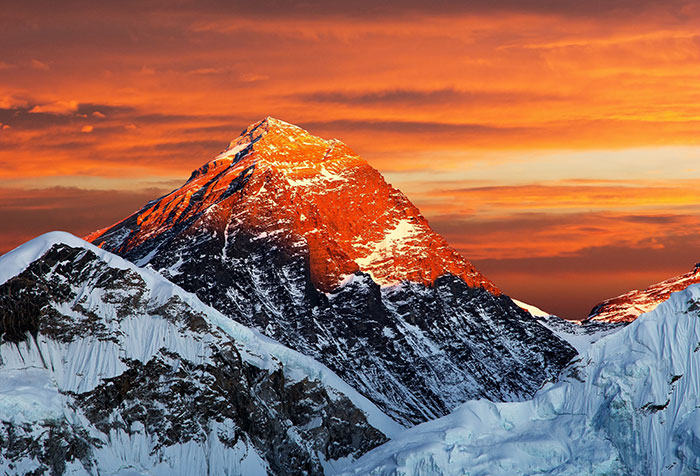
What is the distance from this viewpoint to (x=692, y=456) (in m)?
200
